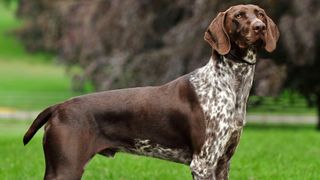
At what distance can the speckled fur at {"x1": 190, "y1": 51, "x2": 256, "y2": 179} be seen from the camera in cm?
584

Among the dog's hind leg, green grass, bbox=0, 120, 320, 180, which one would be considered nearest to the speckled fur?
the dog's hind leg

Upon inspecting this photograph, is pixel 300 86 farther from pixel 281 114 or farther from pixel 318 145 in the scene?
pixel 318 145

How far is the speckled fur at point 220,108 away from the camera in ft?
19.2

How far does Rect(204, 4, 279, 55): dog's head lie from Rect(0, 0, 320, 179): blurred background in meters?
3.23

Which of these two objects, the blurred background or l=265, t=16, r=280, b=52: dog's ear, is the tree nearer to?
the blurred background

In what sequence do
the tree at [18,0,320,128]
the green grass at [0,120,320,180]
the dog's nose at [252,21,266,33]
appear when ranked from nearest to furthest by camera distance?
the dog's nose at [252,21,266,33], the green grass at [0,120,320,180], the tree at [18,0,320,128]

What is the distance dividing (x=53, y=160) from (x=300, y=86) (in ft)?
52.0

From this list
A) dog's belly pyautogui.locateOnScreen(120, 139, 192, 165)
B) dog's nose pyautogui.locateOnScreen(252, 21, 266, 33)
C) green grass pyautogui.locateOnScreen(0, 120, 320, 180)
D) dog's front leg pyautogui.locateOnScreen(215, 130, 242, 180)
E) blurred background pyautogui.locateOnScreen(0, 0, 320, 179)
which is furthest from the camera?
blurred background pyautogui.locateOnScreen(0, 0, 320, 179)

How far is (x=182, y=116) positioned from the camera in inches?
234

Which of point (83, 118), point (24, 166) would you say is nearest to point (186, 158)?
point (83, 118)

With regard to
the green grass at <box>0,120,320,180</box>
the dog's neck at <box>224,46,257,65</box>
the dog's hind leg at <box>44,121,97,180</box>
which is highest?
the dog's neck at <box>224,46,257,65</box>

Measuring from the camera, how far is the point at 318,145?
1319 centimetres

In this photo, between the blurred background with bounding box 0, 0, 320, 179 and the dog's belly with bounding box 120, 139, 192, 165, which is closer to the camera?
the dog's belly with bounding box 120, 139, 192, 165

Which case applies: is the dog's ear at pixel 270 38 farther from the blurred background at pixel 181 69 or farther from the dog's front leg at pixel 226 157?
the blurred background at pixel 181 69
